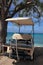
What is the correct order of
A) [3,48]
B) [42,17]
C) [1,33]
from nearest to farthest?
[3,48], [1,33], [42,17]

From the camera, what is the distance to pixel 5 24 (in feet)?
35.6

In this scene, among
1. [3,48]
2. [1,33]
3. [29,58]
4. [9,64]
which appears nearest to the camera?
[9,64]

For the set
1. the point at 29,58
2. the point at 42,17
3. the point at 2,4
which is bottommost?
the point at 29,58

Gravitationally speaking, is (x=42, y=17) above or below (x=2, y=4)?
below

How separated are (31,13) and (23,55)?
4.90m

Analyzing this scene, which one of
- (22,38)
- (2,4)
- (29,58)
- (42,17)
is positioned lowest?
(29,58)

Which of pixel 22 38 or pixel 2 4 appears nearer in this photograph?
pixel 22 38

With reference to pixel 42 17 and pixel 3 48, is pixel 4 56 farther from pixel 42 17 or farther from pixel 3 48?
pixel 42 17

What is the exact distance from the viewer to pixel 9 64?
7652 millimetres

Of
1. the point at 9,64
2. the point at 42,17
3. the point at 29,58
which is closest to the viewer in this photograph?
the point at 9,64

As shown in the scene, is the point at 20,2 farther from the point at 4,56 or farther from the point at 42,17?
the point at 4,56

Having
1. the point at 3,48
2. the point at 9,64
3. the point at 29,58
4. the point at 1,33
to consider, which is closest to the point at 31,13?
the point at 1,33

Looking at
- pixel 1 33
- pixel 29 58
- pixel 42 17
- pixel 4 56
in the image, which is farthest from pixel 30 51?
pixel 42 17

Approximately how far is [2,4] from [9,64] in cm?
415
